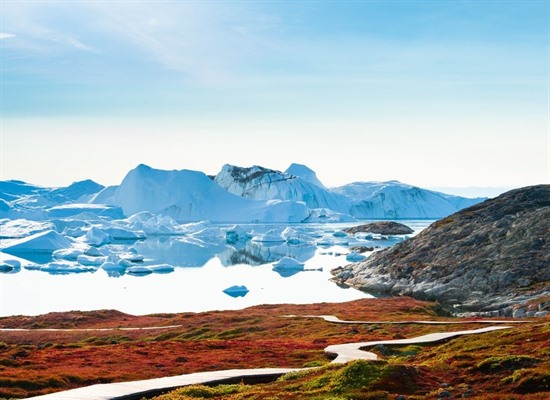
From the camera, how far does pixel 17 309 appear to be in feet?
243

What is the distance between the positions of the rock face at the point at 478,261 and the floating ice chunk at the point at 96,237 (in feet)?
226

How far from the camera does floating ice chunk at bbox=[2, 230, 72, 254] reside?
132625 mm

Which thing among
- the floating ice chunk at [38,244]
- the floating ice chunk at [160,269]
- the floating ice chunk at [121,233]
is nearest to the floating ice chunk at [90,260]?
the floating ice chunk at [160,269]

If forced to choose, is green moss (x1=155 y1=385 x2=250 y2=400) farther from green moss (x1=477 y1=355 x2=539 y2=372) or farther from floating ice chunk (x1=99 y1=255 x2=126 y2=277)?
floating ice chunk (x1=99 y1=255 x2=126 y2=277)

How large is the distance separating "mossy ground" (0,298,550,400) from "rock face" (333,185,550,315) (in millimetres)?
19701

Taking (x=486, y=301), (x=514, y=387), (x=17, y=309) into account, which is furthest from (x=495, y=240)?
(x=514, y=387)

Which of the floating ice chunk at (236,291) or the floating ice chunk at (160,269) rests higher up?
the floating ice chunk at (160,269)

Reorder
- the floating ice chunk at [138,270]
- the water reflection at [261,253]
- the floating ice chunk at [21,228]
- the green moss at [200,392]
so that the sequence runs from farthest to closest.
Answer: the floating ice chunk at [21,228] → the water reflection at [261,253] → the floating ice chunk at [138,270] → the green moss at [200,392]

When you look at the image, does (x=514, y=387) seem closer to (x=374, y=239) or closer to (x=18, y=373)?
(x=18, y=373)

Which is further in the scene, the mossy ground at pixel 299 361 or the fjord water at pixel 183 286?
the fjord water at pixel 183 286

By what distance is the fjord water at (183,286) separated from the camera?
78.1 meters

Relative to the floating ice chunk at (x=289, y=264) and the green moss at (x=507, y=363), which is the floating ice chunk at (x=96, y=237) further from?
the green moss at (x=507, y=363)

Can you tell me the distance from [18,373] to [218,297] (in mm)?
59952

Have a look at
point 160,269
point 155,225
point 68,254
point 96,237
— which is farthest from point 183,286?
point 155,225
